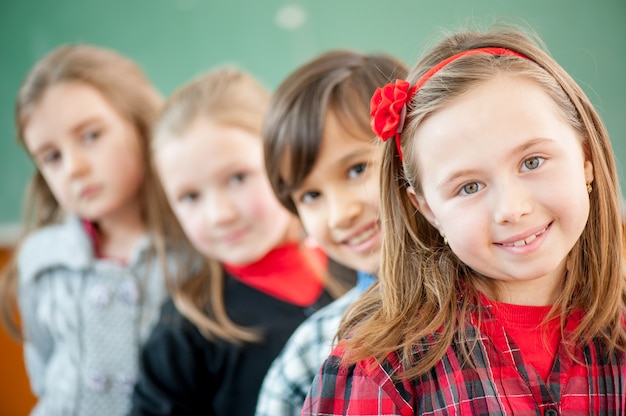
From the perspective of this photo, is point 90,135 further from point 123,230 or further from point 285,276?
point 285,276

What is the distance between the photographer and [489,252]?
2.56ft

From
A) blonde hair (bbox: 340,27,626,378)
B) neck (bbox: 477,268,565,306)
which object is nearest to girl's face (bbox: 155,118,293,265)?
blonde hair (bbox: 340,27,626,378)

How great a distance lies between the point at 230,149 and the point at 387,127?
556mm

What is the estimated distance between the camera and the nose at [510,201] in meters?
0.74

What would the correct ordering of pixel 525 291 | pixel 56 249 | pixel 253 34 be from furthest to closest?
pixel 253 34 → pixel 56 249 → pixel 525 291

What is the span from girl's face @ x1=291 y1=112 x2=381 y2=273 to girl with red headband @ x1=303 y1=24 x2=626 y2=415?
19 centimetres

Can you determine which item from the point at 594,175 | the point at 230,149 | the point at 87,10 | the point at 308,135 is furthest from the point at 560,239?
the point at 87,10

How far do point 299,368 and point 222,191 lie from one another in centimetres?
39

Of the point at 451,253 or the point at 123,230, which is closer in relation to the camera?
the point at 451,253

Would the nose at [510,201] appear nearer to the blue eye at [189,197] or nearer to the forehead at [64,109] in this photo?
the blue eye at [189,197]

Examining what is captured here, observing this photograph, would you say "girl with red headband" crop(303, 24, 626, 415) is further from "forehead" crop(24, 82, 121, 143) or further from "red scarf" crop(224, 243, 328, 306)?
"forehead" crop(24, 82, 121, 143)

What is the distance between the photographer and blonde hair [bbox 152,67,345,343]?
1.35m

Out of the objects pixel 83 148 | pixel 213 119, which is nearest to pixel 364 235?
pixel 213 119

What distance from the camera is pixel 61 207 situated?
73.1 inches
